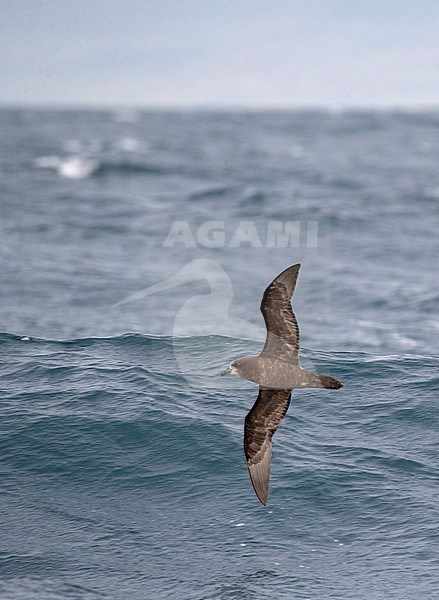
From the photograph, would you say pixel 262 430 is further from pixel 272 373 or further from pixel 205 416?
pixel 205 416

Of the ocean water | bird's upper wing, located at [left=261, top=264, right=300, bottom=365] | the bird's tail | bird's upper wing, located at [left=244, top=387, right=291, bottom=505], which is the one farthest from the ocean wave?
the bird's tail

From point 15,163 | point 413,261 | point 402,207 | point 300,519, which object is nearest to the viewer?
point 300,519

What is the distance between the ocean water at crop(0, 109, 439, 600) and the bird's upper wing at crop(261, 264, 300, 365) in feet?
10.2

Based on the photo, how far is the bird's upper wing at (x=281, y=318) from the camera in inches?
559

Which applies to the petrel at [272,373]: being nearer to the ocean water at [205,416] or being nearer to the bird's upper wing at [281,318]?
the bird's upper wing at [281,318]

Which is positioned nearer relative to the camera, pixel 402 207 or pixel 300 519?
pixel 300 519

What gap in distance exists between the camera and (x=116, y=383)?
20.8 m

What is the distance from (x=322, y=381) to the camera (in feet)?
44.9

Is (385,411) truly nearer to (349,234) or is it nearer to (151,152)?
(349,234)

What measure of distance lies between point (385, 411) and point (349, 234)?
25556 mm

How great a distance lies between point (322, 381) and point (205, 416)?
598 cm

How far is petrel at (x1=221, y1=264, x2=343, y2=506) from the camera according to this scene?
14.2m

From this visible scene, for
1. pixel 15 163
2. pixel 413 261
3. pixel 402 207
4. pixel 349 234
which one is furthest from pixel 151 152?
pixel 413 261

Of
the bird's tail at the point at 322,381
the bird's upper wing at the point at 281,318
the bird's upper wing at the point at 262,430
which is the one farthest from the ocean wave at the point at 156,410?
the bird's tail at the point at 322,381
